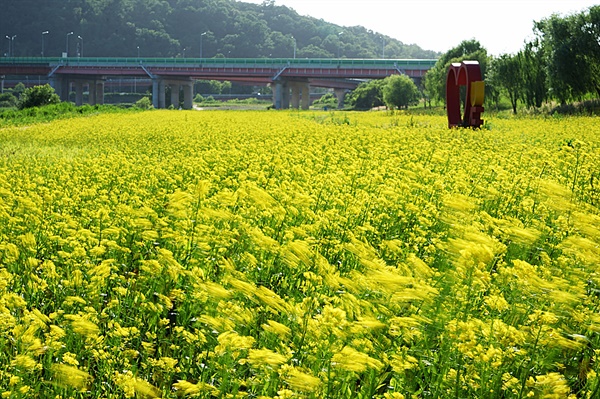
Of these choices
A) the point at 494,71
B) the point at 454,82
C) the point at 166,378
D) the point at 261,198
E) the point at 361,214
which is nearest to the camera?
the point at 166,378

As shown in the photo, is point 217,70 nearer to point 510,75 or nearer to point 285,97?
point 285,97

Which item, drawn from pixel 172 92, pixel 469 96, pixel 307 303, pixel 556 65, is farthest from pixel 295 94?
pixel 307 303

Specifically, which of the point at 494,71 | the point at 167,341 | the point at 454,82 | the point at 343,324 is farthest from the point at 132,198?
the point at 494,71

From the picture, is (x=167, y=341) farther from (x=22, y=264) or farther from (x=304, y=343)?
(x=22, y=264)

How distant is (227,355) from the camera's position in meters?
4.01

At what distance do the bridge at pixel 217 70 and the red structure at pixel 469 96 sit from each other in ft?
230

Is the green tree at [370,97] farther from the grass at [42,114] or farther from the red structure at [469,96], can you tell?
the red structure at [469,96]

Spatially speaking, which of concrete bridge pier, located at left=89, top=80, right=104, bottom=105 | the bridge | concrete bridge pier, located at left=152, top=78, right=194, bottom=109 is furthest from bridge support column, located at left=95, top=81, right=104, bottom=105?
concrete bridge pier, located at left=152, top=78, right=194, bottom=109

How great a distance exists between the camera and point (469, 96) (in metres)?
29.2

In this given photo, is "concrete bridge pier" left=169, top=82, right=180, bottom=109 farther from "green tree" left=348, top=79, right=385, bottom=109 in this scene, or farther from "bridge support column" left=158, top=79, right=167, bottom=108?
Answer: "green tree" left=348, top=79, right=385, bottom=109

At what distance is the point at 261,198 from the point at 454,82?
Answer: 2825cm

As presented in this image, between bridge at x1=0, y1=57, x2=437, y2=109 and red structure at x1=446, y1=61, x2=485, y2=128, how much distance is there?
7013cm

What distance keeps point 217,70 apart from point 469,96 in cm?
8434

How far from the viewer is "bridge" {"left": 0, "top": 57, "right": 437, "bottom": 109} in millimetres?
102938
